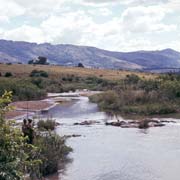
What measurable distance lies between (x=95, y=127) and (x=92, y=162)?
14182 millimetres

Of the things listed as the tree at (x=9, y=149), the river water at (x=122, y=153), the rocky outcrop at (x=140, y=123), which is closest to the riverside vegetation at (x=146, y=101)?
the rocky outcrop at (x=140, y=123)

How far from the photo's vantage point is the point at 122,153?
1164 inches

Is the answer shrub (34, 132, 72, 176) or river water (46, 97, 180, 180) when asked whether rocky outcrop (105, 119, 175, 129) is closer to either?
river water (46, 97, 180, 180)

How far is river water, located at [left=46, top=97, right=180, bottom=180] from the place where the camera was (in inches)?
973

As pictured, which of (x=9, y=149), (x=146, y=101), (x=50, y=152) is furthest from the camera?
(x=146, y=101)

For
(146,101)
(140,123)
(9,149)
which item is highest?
(9,149)

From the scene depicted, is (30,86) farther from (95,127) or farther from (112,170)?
(112,170)

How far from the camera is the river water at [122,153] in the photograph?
24703 millimetres

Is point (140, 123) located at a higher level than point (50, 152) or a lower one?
lower

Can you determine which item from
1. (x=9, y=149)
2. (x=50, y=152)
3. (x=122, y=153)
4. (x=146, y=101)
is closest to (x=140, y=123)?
(x=122, y=153)

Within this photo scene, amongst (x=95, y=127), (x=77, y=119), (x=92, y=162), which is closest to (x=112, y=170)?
(x=92, y=162)

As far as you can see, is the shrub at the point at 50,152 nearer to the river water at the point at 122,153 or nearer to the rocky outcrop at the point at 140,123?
the river water at the point at 122,153

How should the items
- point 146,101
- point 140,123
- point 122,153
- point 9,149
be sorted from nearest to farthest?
point 9,149 → point 122,153 → point 140,123 → point 146,101

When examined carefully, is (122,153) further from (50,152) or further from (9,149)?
(9,149)
